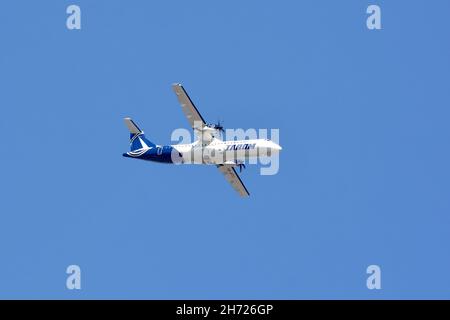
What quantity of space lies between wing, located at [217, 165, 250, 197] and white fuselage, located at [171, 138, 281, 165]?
284cm

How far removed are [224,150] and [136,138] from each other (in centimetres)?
595

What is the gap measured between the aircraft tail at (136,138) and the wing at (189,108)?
10.8ft

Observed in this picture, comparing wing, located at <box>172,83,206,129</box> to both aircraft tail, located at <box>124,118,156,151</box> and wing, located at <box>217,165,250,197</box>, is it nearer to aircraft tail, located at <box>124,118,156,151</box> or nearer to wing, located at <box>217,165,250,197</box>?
aircraft tail, located at <box>124,118,156,151</box>

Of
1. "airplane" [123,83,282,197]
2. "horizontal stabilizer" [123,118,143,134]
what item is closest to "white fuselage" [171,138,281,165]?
"airplane" [123,83,282,197]

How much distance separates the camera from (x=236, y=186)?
52875mm

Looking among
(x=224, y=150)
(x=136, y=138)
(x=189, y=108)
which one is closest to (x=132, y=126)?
(x=136, y=138)

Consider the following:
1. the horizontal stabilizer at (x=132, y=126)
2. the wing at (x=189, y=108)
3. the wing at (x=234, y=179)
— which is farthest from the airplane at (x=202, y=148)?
the wing at (x=234, y=179)

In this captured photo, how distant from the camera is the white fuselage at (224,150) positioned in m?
46.8

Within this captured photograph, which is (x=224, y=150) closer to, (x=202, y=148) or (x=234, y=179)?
(x=202, y=148)

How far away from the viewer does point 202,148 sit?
159ft

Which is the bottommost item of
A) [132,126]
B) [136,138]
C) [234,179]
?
[234,179]

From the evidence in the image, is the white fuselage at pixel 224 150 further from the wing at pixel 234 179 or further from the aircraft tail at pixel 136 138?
the wing at pixel 234 179
